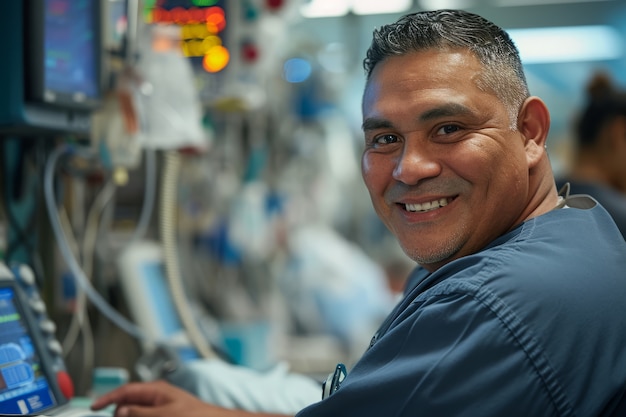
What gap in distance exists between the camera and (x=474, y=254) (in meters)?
1.35

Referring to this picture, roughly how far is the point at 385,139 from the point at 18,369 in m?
0.89

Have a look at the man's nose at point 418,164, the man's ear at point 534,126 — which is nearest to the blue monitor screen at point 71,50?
the man's nose at point 418,164

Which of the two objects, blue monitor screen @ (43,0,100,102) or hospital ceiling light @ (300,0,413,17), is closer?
blue monitor screen @ (43,0,100,102)

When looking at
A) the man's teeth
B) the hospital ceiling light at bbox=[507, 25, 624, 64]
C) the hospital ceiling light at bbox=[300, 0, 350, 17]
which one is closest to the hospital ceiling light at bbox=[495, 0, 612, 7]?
the hospital ceiling light at bbox=[507, 25, 624, 64]

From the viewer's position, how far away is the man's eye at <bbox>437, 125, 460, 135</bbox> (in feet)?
4.85

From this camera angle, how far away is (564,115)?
8.32 metres

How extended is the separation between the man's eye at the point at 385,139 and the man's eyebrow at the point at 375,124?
29 mm

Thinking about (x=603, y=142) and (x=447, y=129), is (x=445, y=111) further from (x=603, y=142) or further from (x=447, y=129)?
(x=603, y=142)

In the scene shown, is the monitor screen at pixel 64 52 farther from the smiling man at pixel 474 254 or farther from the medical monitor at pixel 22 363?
the smiling man at pixel 474 254

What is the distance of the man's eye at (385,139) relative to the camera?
156 centimetres

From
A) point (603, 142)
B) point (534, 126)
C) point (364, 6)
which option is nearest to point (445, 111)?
point (534, 126)

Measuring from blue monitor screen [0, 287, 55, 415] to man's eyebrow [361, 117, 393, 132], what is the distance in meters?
0.86

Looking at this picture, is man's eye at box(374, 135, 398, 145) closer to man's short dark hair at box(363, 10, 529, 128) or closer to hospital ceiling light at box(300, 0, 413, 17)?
man's short dark hair at box(363, 10, 529, 128)

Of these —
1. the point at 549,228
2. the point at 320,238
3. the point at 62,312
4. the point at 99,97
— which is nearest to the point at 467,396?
A: the point at 549,228
